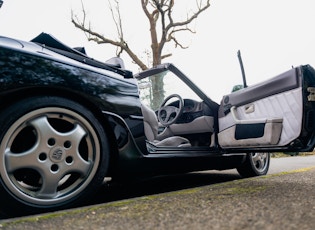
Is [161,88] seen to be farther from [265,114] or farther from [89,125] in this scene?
[89,125]

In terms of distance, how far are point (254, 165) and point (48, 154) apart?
2.37 m

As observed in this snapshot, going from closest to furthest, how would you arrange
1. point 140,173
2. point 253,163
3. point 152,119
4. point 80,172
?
point 80,172 → point 140,173 → point 152,119 → point 253,163

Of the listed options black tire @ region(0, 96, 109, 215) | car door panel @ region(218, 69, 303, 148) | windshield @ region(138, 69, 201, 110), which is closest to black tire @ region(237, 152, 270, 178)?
car door panel @ region(218, 69, 303, 148)

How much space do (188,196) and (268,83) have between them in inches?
53.4

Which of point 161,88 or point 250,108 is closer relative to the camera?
point 250,108

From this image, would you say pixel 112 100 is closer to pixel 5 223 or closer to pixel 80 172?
pixel 80 172

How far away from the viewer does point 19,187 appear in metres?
1.51

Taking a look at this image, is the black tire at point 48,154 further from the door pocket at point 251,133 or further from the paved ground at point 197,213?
the door pocket at point 251,133

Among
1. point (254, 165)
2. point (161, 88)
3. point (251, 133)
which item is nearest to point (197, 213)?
point (251, 133)

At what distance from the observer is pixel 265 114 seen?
8.29 ft

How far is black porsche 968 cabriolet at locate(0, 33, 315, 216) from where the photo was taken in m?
1.51

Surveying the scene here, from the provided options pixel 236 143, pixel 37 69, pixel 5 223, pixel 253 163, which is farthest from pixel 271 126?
pixel 5 223

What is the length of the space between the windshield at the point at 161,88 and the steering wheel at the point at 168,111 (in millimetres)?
54

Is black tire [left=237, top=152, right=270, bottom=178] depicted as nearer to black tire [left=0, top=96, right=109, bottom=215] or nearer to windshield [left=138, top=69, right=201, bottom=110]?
windshield [left=138, top=69, right=201, bottom=110]
